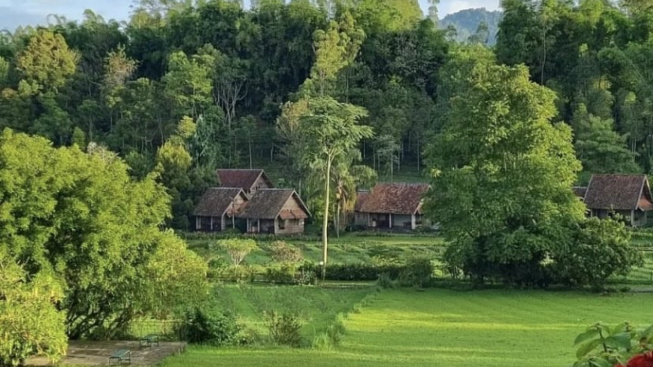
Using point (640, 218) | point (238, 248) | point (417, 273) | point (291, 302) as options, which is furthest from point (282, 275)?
point (640, 218)

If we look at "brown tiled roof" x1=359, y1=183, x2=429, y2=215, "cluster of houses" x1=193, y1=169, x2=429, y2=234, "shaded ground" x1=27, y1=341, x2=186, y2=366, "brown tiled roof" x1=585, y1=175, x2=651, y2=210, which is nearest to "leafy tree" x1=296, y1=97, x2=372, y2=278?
"cluster of houses" x1=193, y1=169, x2=429, y2=234

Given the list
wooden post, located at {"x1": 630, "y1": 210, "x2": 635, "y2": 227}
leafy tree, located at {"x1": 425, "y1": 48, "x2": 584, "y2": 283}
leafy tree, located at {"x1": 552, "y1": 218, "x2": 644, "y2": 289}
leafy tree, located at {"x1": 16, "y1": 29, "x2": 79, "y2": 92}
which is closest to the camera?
leafy tree, located at {"x1": 552, "y1": 218, "x2": 644, "y2": 289}

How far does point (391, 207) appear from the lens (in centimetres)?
5200

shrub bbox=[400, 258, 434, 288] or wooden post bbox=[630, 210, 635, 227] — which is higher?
wooden post bbox=[630, 210, 635, 227]

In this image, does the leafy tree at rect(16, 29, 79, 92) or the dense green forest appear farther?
the leafy tree at rect(16, 29, 79, 92)

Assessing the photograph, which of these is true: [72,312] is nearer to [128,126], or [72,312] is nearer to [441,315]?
[441,315]

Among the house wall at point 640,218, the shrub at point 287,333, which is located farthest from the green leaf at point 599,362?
the house wall at point 640,218

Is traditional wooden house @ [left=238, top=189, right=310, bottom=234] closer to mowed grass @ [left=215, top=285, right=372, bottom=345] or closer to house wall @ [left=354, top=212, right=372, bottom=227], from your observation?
house wall @ [left=354, top=212, right=372, bottom=227]

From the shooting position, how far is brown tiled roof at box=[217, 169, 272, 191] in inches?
2229

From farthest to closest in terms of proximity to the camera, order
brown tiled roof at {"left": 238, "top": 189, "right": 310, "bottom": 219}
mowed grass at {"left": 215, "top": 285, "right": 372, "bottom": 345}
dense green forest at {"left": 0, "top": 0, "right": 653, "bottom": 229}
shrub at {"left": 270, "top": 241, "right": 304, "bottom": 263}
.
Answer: dense green forest at {"left": 0, "top": 0, "right": 653, "bottom": 229} < brown tiled roof at {"left": 238, "top": 189, "right": 310, "bottom": 219} < shrub at {"left": 270, "top": 241, "right": 304, "bottom": 263} < mowed grass at {"left": 215, "top": 285, "right": 372, "bottom": 345}

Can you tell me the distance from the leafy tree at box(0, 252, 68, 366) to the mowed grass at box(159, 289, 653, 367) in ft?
8.25

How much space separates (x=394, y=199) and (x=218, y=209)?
1281 cm

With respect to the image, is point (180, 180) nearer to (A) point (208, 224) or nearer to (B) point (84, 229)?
(A) point (208, 224)

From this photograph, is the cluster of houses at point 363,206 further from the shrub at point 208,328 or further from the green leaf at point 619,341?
the green leaf at point 619,341
